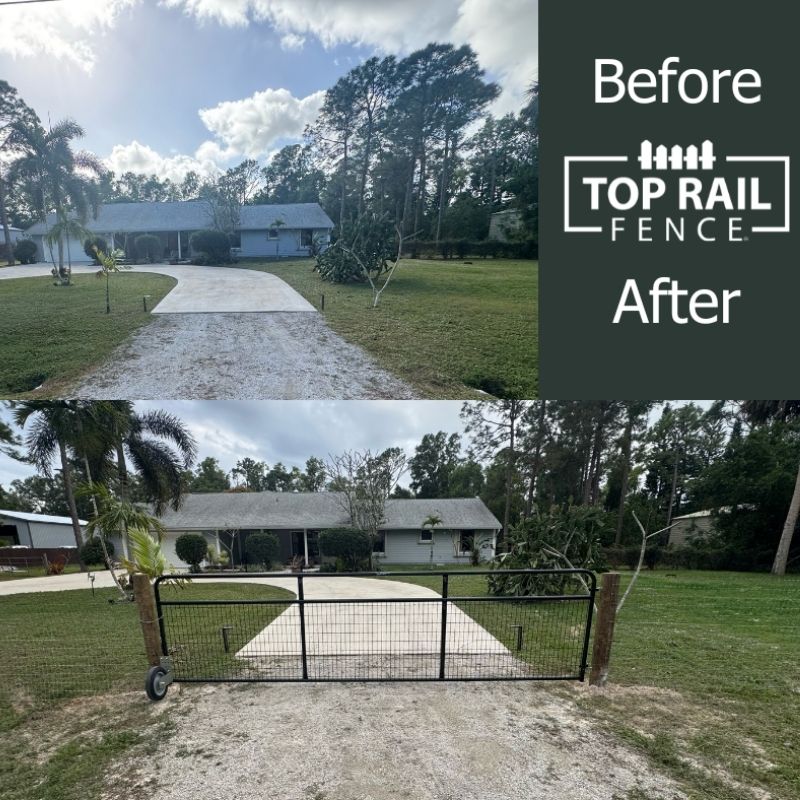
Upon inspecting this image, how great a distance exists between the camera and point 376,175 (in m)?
4.18

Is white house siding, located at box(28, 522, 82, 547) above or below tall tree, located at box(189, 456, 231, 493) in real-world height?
below

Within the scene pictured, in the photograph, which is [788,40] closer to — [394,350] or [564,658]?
[394,350]

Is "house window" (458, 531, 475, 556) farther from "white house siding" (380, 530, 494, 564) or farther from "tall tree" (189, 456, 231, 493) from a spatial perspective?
"tall tree" (189, 456, 231, 493)

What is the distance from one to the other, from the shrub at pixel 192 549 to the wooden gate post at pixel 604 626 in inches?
574

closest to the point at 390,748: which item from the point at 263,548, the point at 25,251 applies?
the point at 25,251

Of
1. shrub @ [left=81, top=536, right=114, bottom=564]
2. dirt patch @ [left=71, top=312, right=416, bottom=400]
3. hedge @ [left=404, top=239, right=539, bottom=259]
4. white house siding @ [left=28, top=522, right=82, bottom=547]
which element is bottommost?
white house siding @ [left=28, top=522, right=82, bottom=547]

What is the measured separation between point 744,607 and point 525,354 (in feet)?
22.9

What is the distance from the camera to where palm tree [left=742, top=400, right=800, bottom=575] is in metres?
13.0

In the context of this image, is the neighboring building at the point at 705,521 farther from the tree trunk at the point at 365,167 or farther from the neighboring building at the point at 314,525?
the tree trunk at the point at 365,167

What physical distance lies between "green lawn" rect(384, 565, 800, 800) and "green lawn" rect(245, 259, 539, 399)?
260 centimetres

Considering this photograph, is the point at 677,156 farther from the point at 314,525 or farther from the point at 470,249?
the point at 314,525

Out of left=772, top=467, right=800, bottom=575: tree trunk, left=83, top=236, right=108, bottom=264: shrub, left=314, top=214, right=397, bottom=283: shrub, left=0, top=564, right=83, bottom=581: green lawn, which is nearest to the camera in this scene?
left=314, top=214, right=397, bottom=283: shrub

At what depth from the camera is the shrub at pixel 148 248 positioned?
841 centimetres

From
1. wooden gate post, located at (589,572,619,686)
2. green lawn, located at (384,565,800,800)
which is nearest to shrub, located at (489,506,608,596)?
green lawn, located at (384,565,800,800)
